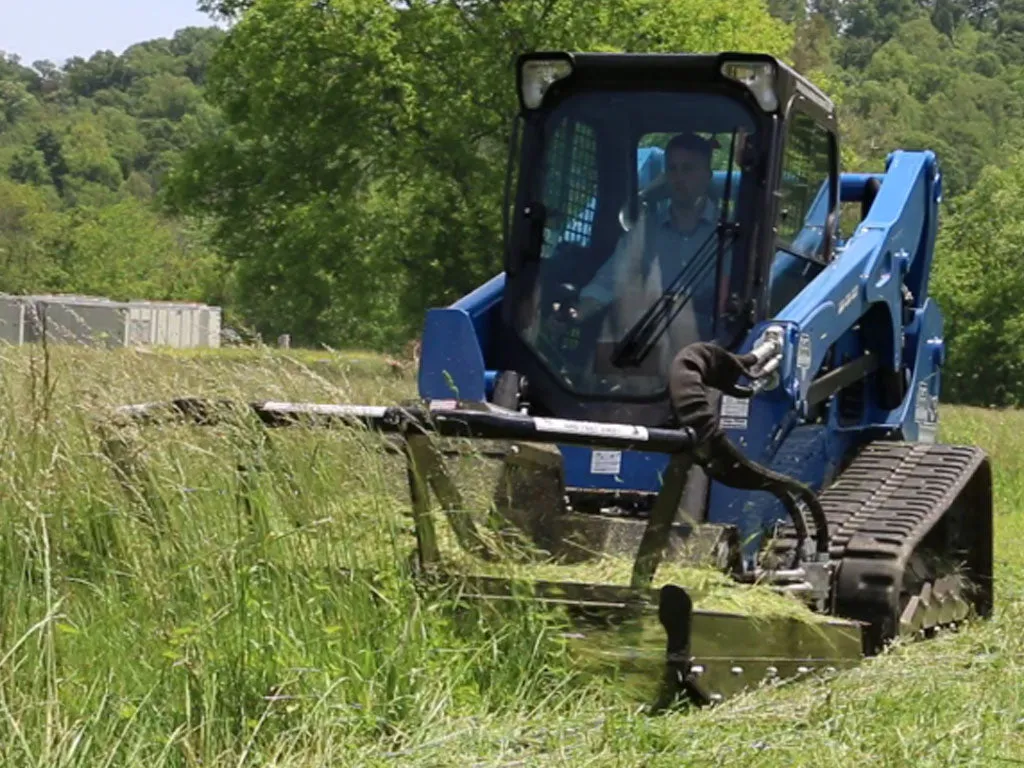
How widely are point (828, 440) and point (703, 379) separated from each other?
7.98ft

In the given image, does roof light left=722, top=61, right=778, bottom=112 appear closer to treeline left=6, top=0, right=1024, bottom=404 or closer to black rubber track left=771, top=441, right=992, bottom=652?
black rubber track left=771, top=441, right=992, bottom=652

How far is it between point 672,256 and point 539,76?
100 centimetres

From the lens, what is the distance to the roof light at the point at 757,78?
8.06 metres

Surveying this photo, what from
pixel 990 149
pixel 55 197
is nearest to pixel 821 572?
pixel 55 197

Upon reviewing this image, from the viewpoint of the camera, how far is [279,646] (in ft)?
19.5

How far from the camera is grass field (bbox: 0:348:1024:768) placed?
554 cm

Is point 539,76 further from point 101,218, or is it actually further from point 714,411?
point 101,218

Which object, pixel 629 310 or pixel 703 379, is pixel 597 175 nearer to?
pixel 629 310

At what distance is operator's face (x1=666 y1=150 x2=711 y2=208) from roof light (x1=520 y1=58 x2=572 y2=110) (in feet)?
2.06

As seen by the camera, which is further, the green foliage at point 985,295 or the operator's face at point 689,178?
the green foliage at point 985,295

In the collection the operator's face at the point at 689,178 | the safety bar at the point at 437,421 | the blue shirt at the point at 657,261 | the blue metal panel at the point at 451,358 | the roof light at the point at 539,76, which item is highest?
the roof light at the point at 539,76

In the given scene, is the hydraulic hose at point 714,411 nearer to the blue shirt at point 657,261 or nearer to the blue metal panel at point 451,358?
the blue shirt at point 657,261

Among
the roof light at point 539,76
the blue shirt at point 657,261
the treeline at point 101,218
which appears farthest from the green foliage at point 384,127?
the blue shirt at point 657,261

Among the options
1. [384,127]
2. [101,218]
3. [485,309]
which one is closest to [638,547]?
[485,309]
